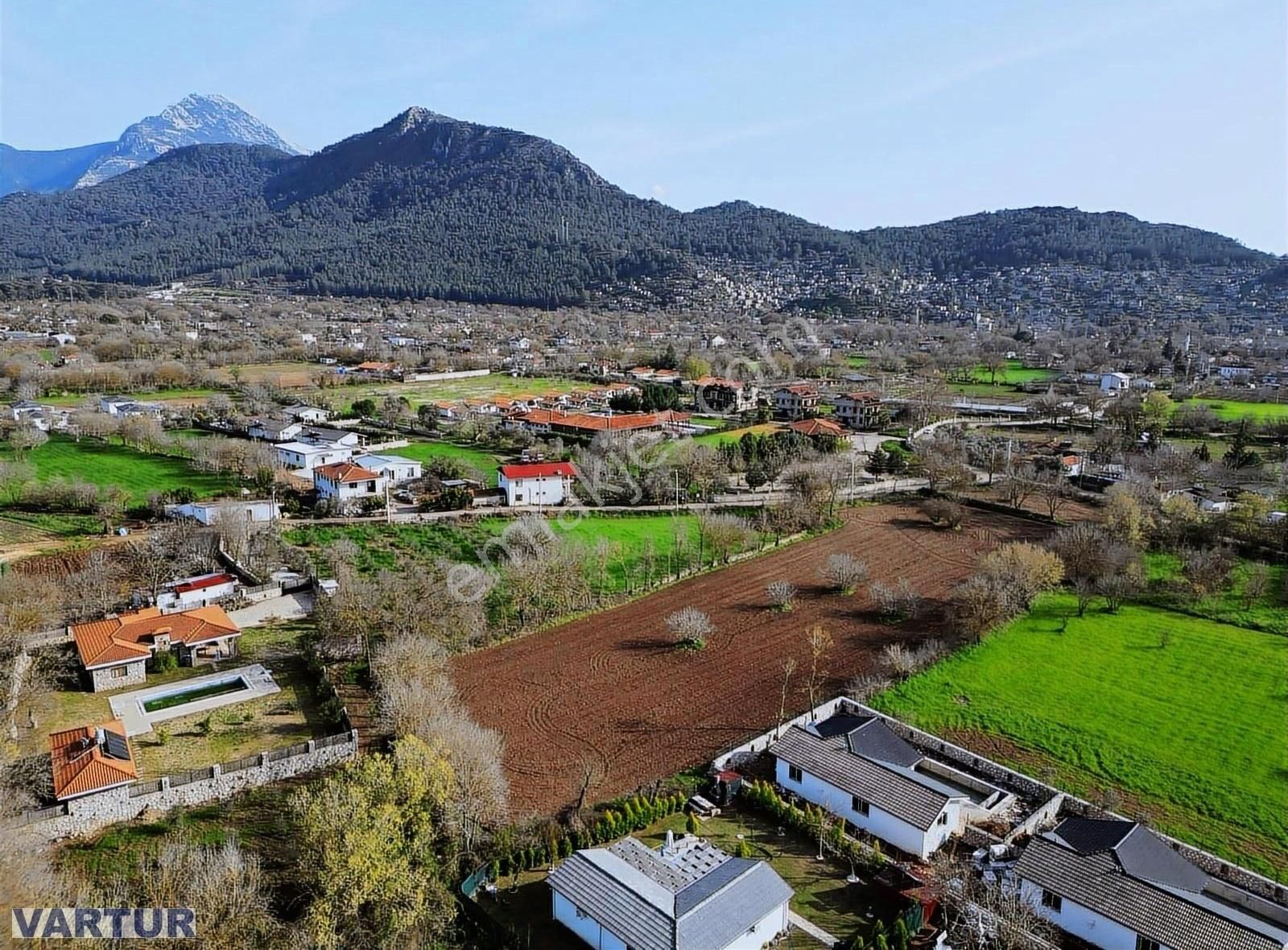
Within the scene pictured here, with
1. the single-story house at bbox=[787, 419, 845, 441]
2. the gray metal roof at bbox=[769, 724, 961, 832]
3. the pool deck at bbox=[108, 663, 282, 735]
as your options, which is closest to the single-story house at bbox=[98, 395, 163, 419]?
the pool deck at bbox=[108, 663, 282, 735]

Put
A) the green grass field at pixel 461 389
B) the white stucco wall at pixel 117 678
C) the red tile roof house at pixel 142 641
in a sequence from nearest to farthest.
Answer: the white stucco wall at pixel 117 678 → the red tile roof house at pixel 142 641 → the green grass field at pixel 461 389

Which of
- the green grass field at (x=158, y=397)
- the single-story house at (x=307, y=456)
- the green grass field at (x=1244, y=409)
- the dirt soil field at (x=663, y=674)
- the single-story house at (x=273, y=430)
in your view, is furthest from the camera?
the green grass field at (x=1244, y=409)

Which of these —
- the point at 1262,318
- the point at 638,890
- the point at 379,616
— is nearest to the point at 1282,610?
the point at 638,890

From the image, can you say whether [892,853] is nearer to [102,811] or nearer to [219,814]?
[219,814]

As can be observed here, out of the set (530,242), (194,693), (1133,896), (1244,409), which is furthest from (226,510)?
(530,242)

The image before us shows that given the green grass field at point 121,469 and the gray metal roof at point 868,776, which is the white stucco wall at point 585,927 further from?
the green grass field at point 121,469

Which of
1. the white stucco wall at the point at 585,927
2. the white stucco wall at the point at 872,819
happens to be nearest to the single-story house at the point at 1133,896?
the white stucco wall at the point at 872,819
